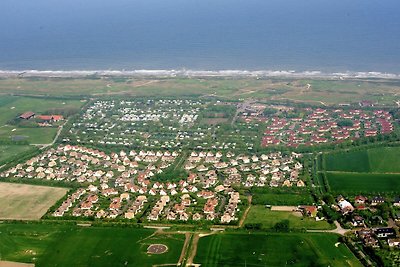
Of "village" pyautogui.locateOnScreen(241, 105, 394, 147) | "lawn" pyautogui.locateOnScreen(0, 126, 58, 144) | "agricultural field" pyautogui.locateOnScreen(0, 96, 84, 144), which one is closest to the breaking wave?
"agricultural field" pyautogui.locateOnScreen(0, 96, 84, 144)

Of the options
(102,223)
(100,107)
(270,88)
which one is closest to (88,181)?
(102,223)

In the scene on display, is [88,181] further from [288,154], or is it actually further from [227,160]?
[288,154]

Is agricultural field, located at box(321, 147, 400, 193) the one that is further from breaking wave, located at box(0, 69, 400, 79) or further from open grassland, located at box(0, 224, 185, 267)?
breaking wave, located at box(0, 69, 400, 79)

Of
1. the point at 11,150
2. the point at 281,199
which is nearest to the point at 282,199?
the point at 281,199

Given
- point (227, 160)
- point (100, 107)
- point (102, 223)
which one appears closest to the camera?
point (102, 223)

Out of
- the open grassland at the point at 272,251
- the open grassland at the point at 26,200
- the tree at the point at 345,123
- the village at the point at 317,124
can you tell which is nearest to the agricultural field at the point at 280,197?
the open grassland at the point at 272,251

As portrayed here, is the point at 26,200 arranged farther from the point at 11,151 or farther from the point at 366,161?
the point at 366,161
